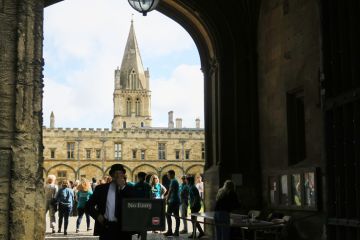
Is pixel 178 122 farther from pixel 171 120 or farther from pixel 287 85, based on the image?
pixel 287 85

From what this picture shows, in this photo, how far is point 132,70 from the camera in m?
111

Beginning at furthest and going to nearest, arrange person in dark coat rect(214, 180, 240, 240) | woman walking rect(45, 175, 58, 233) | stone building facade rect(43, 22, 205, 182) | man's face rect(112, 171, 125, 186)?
stone building facade rect(43, 22, 205, 182), woman walking rect(45, 175, 58, 233), person in dark coat rect(214, 180, 240, 240), man's face rect(112, 171, 125, 186)

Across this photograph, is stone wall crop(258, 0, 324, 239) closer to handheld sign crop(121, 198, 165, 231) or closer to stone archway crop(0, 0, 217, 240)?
handheld sign crop(121, 198, 165, 231)

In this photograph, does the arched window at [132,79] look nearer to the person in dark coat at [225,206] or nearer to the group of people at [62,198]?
the group of people at [62,198]


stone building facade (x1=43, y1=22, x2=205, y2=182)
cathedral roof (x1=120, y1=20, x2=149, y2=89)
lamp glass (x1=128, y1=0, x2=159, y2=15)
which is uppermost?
cathedral roof (x1=120, y1=20, x2=149, y2=89)

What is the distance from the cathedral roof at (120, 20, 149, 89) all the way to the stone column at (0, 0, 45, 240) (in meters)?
101

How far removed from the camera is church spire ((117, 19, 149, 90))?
106162mm

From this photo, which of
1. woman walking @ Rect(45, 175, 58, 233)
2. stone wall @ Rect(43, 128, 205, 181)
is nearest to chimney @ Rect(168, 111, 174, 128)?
stone wall @ Rect(43, 128, 205, 181)

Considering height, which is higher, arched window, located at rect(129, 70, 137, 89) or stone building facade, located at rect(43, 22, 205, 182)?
arched window, located at rect(129, 70, 137, 89)

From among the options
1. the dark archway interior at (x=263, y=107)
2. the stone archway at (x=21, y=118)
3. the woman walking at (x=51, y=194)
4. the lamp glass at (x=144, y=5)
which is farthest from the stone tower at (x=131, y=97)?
the stone archway at (x=21, y=118)

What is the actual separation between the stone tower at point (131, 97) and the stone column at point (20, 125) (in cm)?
10669

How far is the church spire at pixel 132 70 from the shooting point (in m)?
106

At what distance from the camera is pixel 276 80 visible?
38.3 ft

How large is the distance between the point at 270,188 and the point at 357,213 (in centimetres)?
641
